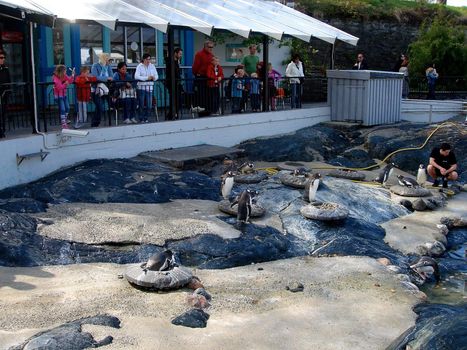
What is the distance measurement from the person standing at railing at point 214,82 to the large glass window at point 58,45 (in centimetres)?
412

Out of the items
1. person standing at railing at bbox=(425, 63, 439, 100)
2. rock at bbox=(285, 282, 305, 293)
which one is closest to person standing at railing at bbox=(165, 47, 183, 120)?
rock at bbox=(285, 282, 305, 293)

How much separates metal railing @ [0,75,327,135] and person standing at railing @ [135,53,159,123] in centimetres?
2

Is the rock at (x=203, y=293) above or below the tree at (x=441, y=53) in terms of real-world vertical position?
below

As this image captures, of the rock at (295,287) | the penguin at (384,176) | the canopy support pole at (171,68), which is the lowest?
the rock at (295,287)

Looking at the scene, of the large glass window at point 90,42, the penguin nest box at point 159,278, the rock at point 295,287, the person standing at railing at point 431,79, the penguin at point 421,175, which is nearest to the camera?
the penguin nest box at point 159,278

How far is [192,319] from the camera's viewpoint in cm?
664

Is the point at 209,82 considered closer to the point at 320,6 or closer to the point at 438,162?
the point at 438,162

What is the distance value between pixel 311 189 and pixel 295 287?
3357 millimetres

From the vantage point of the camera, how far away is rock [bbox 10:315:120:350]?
5797mm

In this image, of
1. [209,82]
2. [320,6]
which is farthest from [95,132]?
[320,6]

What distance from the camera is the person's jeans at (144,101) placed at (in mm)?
13750

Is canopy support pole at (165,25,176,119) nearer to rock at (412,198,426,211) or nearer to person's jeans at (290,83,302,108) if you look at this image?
person's jeans at (290,83,302,108)

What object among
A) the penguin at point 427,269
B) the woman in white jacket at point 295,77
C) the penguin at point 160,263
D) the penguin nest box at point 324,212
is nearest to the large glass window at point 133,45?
the woman in white jacket at point 295,77

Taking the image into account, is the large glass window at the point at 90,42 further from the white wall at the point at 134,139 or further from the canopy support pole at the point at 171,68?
the white wall at the point at 134,139
